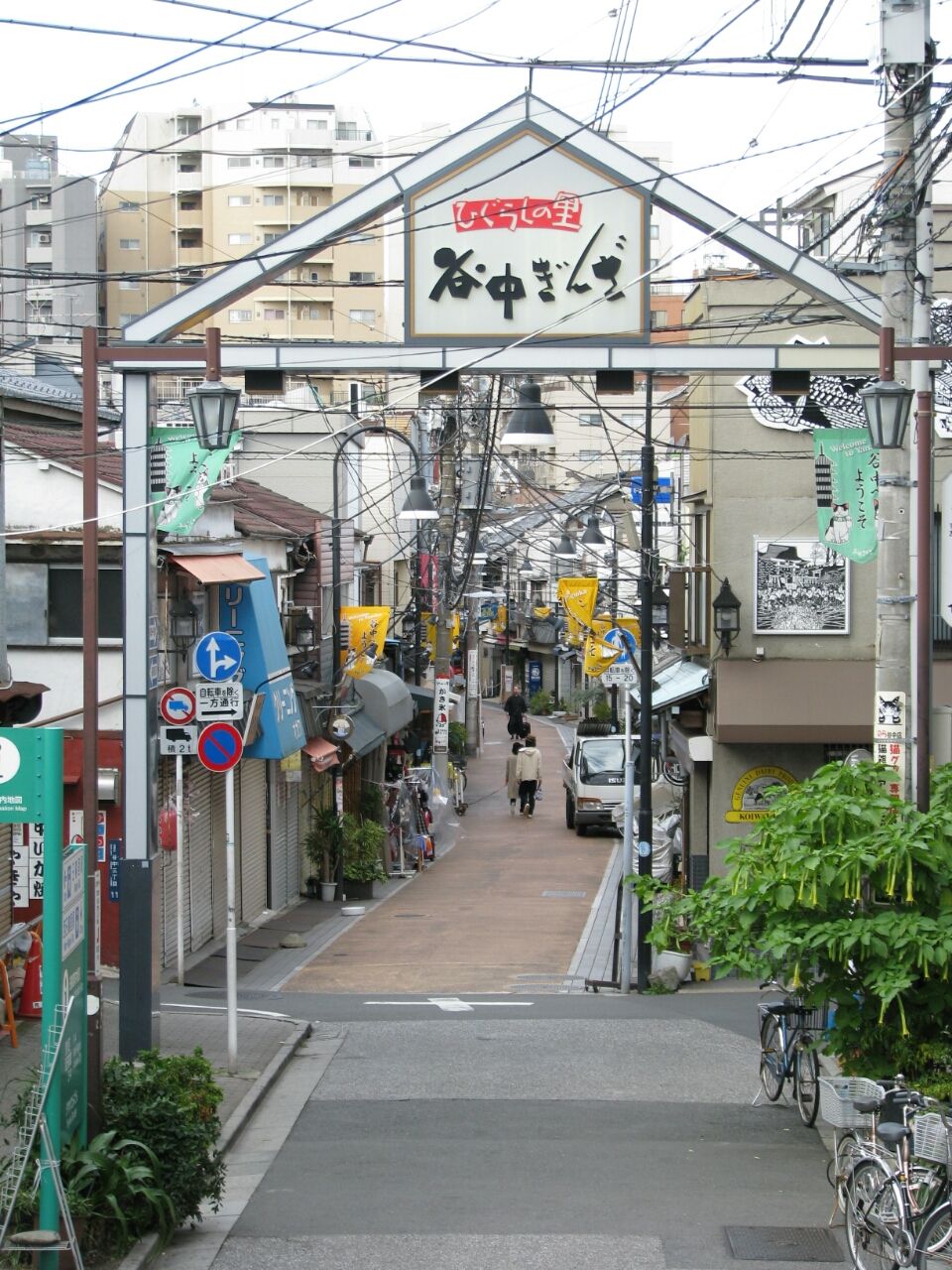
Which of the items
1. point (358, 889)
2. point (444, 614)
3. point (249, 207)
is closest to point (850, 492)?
point (358, 889)

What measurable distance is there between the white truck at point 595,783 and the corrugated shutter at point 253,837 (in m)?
11.5

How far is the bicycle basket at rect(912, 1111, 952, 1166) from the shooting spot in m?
6.97

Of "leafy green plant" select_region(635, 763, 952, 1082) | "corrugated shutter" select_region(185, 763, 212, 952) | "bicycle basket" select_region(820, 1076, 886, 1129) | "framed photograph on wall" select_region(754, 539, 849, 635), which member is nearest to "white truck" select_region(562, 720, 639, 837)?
A: "framed photograph on wall" select_region(754, 539, 849, 635)

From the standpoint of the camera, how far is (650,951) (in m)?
19.0

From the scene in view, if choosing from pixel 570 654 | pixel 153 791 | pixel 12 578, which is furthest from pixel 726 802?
pixel 570 654

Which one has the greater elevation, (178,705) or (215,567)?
(215,567)

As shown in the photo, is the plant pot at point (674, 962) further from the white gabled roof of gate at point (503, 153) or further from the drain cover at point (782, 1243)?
the drain cover at point (782, 1243)

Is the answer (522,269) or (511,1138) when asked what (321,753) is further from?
(511,1138)

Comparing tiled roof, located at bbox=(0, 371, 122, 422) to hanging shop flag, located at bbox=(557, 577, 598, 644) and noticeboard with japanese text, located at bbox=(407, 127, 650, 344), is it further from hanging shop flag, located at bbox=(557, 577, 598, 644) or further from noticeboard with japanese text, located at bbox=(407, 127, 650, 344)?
hanging shop flag, located at bbox=(557, 577, 598, 644)

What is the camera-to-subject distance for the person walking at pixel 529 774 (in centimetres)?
3791

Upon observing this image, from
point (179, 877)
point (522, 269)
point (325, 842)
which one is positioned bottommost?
point (325, 842)

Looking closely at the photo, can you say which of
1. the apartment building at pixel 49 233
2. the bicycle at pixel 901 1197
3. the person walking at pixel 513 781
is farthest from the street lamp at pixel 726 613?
the apartment building at pixel 49 233

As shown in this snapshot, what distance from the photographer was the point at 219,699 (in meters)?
14.2

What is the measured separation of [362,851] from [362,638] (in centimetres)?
403
